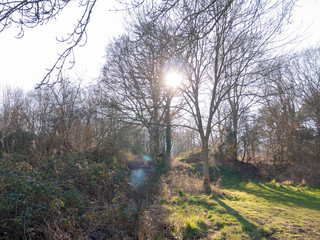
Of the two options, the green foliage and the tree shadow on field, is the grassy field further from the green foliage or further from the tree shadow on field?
the green foliage

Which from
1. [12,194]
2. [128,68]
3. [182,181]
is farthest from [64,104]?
[12,194]

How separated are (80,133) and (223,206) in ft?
26.7

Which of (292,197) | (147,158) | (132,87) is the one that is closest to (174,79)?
(132,87)

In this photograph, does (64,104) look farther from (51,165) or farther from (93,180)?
(93,180)

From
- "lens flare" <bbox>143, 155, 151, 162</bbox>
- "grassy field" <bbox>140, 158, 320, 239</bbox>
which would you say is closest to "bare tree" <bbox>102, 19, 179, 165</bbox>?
"lens flare" <bbox>143, 155, 151, 162</bbox>

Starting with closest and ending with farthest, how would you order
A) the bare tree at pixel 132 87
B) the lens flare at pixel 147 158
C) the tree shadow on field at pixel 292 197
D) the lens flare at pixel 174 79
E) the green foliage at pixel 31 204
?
the green foliage at pixel 31 204
the tree shadow on field at pixel 292 197
the lens flare at pixel 174 79
the bare tree at pixel 132 87
the lens flare at pixel 147 158

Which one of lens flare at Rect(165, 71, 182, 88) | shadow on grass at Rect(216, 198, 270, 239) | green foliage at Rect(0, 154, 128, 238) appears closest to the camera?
green foliage at Rect(0, 154, 128, 238)

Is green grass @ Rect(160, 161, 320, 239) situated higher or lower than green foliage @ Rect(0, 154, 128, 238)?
lower

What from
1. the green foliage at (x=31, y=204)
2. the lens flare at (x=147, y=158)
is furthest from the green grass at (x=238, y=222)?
the lens flare at (x=147, y=158)

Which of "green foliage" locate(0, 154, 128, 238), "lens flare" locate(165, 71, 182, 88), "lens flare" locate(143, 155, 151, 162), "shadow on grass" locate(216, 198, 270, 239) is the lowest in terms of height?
"shadow on grass" locate(216, 198, 270, 239)

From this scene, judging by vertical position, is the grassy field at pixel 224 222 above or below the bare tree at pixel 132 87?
below

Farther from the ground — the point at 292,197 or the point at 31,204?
the point at 31,204

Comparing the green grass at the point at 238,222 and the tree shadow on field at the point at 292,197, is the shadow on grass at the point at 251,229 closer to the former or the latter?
the green grass at the point at 238,222

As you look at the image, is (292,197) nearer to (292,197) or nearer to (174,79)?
(292,197)
